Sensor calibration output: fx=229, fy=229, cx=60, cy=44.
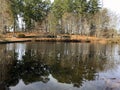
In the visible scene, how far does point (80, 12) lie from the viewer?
308ft

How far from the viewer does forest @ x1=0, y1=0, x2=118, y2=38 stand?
8869cm

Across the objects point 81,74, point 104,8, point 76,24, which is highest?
point 104,8

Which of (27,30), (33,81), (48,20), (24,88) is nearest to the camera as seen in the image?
(24,88)

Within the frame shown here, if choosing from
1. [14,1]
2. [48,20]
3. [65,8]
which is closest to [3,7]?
[14,1]

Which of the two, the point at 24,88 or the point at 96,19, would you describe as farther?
the point at 96,19

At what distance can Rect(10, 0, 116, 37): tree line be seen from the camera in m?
88.9

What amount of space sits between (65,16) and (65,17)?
0.39 metres

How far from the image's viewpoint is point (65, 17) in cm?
9038

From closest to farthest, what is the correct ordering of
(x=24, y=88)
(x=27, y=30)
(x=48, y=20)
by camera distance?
(x=24, y=88)
(x=48, y=20)
(x=27, y=30)

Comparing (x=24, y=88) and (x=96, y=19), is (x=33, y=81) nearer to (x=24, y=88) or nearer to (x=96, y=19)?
(x=24, y=88)

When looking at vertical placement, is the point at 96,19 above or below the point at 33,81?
above

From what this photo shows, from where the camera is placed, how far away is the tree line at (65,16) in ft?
292

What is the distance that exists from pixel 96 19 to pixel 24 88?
78.0 metres

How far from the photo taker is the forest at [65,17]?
88.7m
